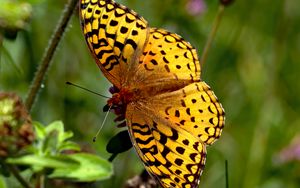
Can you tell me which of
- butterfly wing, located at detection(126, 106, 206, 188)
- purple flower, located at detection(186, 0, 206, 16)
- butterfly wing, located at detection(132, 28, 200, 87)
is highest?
butterfly wing, located at detection(132, 28, 200, 87)

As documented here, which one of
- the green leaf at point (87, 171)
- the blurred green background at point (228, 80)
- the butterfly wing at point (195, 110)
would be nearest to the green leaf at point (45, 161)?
the green leaf at point (87, 171)

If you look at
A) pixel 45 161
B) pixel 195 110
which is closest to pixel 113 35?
pixel 195 110

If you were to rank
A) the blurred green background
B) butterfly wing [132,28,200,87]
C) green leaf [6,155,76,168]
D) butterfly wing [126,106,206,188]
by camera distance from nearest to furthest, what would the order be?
green leaf [6,155,76,168]
butterfly wing [126,106,206,188]
butterfly wing [132,28,200,87]
the blurred green background

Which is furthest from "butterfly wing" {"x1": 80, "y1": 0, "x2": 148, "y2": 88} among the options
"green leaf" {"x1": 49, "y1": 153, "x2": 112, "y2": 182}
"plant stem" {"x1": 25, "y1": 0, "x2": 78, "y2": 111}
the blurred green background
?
the blurred green background

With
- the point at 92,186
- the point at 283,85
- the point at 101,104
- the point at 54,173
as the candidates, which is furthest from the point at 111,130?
the point at 54,173

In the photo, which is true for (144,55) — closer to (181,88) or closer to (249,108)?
(181,88)

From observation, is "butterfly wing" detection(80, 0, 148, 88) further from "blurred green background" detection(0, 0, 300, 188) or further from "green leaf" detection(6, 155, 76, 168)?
"blurred green background" detection(0, 0, 300, 188)

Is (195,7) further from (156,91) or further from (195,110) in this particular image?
(195,110)
